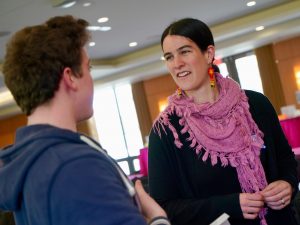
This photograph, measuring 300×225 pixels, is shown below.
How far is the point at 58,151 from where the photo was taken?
836 mm

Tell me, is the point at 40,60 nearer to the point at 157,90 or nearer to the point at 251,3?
the point at 251,3

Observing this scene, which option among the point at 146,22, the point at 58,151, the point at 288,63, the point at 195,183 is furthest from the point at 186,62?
the point at 288,63

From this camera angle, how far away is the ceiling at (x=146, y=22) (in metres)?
6.02

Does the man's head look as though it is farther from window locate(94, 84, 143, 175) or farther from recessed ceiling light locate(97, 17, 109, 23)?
window locate(94, 84, 143, 175)

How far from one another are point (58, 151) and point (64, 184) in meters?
0.07

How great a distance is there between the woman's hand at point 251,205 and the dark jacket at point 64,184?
72 centimetres

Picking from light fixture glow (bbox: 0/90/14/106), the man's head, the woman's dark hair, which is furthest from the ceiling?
the man's head

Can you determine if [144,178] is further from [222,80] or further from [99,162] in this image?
[99,162]

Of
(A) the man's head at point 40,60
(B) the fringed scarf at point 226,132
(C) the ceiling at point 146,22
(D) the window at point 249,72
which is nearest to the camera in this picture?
(A) the man's head at point 40,60

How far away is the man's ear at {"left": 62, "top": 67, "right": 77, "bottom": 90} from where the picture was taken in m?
0.94

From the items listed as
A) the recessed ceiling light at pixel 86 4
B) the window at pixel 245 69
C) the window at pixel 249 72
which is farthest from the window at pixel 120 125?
the recessed ceiling light at pixel 86 4

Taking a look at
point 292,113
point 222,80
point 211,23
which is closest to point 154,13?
point 211,23

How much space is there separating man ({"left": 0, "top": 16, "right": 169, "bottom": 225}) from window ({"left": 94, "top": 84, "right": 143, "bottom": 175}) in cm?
1367

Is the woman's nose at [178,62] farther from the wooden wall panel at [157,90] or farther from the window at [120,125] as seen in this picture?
the window at [120,125]
